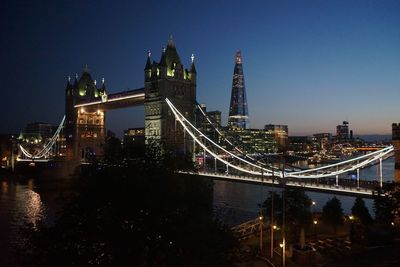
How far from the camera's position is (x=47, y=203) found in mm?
48094

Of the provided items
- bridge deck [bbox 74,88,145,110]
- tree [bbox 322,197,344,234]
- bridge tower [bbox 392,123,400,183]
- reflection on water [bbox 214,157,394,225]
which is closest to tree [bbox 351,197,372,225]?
tree [bbox 322,197,344,234]

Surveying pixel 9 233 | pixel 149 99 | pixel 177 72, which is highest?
pixel 177 72

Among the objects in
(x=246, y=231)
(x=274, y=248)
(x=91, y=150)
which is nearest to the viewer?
(x=274, y=248)

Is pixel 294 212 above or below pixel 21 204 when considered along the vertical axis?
above

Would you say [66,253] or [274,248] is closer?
[66,253]

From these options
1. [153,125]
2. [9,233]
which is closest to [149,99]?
[153,125]

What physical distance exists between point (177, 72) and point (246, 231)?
3750cm

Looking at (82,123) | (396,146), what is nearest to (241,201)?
(396,146)

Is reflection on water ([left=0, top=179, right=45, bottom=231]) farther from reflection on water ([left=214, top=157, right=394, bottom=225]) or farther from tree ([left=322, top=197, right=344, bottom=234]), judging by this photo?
tree ([left=322, top=197, right=344, bottom=234])

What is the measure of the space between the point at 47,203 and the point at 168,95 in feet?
72.0

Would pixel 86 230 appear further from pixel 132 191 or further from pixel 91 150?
pixel 91 150

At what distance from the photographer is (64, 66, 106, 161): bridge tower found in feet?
287

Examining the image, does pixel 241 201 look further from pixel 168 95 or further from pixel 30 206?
pixel 30 206

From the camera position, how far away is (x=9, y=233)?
32.5 metres
